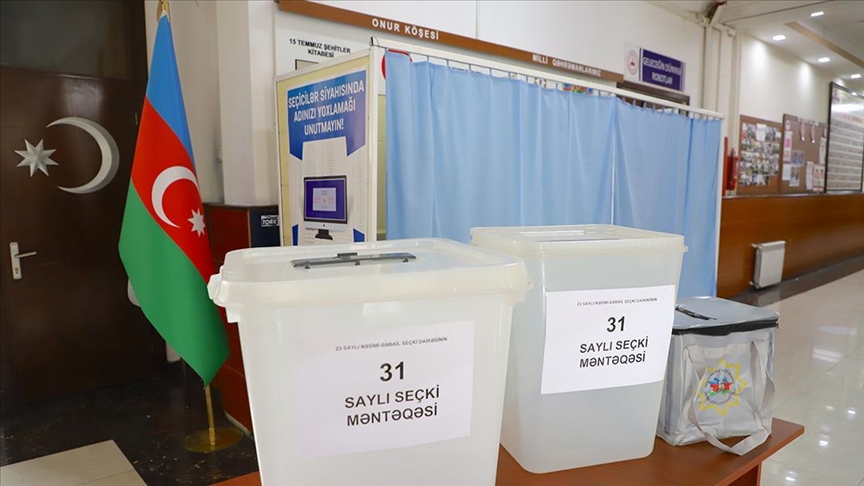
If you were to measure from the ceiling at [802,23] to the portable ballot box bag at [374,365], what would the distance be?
15.9 ft

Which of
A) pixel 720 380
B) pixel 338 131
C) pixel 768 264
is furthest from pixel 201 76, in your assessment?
pixel 768 264

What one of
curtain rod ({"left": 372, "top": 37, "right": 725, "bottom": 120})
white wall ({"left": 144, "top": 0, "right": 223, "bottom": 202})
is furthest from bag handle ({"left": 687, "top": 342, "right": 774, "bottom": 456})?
white wall ({"left": 144, "top": 0, "right": 223, "bottom": 202})

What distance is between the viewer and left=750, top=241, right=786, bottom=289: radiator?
563cm

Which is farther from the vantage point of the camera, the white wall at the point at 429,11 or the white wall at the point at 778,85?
the white wall at the point at 778,85

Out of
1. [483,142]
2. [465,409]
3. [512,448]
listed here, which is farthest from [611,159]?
[465,409]

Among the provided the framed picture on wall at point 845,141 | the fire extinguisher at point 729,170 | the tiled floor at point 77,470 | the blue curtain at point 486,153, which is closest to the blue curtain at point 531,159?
the blue curtain at point 486,153

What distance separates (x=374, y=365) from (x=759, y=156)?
675 centimetres

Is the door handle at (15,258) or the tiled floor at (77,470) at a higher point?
the door handle at (15,258)

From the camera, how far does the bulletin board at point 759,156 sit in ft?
19.2

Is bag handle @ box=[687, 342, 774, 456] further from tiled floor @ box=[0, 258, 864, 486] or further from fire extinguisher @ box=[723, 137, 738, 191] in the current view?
fire extinguisher @ box=[723, 137, 738, 191]

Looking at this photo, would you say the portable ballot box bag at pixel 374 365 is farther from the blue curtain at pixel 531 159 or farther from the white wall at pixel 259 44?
the white wall at pixel 259 44

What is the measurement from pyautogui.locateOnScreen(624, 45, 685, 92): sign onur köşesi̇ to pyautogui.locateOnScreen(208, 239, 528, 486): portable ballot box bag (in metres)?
4.19

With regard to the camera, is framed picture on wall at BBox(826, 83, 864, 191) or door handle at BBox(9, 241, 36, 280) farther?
framed picture on wall at BBox(826, 83, 864, 191)

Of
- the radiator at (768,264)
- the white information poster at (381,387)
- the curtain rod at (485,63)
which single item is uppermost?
the curtain rod at (485,63)
